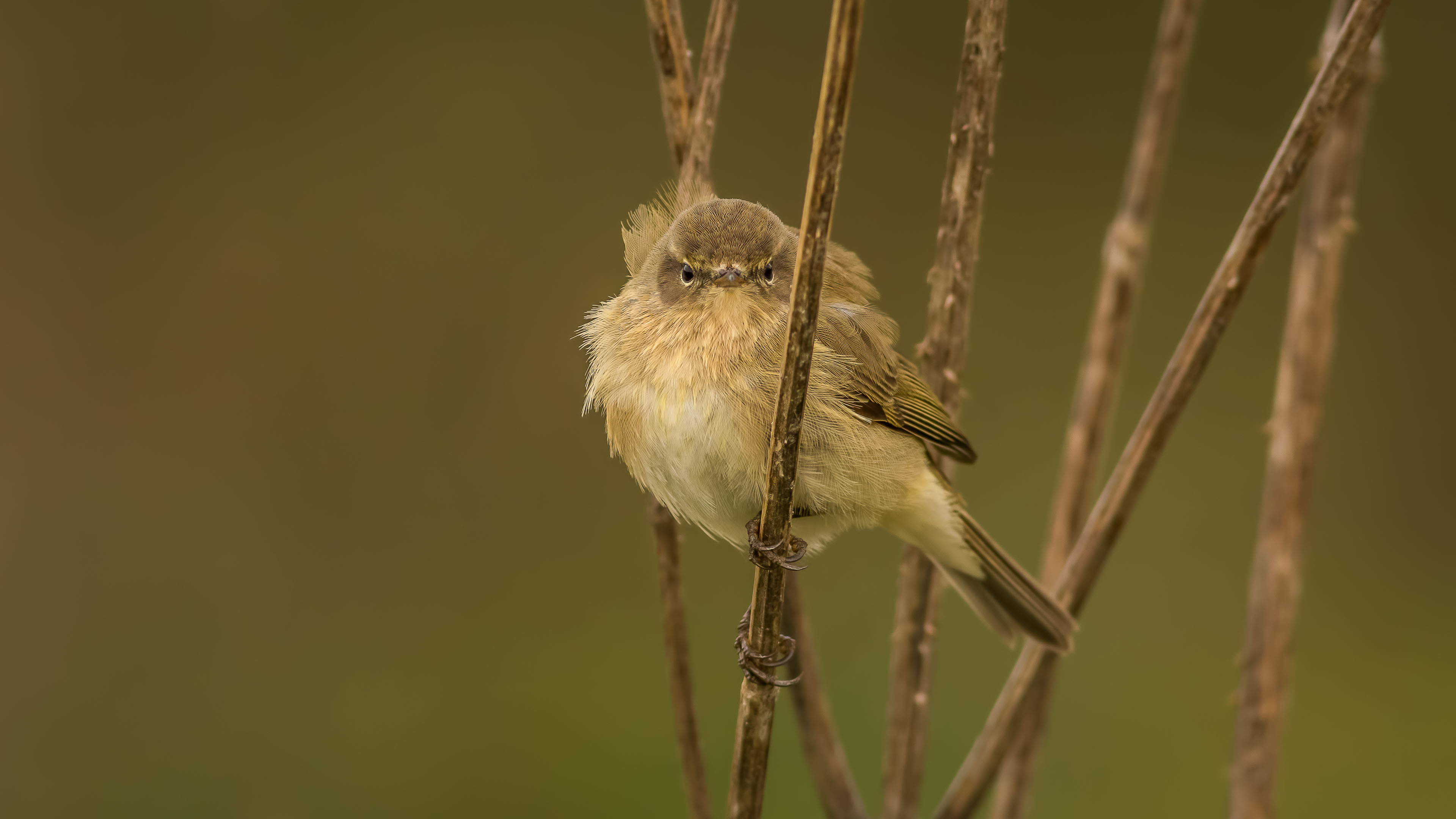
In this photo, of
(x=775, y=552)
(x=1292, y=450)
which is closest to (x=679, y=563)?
(x=775, y=552)

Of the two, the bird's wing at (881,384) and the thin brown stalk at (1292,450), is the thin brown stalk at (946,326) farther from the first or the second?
the thin brown stalk at (1292,450)

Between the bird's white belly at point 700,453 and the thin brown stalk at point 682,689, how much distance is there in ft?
0.45

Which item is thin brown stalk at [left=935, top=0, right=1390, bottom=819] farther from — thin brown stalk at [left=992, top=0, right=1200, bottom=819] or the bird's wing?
the bird's wing

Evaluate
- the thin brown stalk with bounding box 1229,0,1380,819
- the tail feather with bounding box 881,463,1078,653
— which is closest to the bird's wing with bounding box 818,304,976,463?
the tail feather with bounding box 881,463,1078,653

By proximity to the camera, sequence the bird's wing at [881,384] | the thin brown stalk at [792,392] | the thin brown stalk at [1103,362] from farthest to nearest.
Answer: the bird's wing at [881,384], the thin brown stalk at [1103,362], the thin brown stalk at [792,392]

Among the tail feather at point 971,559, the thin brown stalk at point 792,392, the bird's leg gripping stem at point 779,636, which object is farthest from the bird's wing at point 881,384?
the thin brown stalk at point 792,392

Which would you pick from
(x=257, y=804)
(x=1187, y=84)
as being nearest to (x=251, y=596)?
(x=257, y=804)

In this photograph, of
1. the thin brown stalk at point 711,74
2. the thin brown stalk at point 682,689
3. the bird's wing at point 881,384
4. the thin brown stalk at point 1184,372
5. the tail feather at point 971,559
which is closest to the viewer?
the thin brown stalk at point 1184,372

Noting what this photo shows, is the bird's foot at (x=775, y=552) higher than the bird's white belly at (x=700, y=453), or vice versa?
the bird's white belly at (x=700, y=453)

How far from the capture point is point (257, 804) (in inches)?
140

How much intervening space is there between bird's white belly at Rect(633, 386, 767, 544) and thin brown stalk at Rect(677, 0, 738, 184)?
1.38 ft

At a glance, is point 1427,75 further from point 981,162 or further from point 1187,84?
point 981,162

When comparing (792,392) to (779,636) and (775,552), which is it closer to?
(775,552)

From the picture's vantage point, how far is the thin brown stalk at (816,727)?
2.01 m
